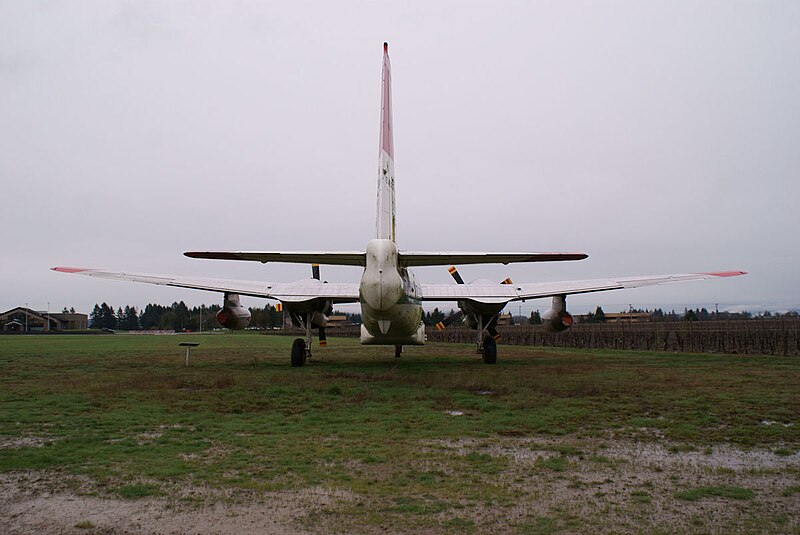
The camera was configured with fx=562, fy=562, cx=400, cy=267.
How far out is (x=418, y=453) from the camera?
7062 mm

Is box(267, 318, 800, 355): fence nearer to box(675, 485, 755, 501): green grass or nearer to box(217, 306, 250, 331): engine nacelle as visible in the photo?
box(217, 306, 250, 331): engine nacelle

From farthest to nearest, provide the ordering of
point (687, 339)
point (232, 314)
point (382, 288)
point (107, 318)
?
1. point (107, 318)
2. point (687, 339)
3. point (232, 314)
4. point (382, 288)

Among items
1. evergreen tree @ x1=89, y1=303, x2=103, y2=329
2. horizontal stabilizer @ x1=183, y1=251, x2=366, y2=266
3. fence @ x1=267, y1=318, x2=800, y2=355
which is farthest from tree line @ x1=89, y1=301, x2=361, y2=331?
Result: horizontal stabilizer @ x1=183, y1=251, x2=366, y2=266

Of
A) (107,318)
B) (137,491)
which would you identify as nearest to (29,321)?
(107,318)

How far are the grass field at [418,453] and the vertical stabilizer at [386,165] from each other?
4304 millimetres

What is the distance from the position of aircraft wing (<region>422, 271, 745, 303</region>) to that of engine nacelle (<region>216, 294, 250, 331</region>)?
7.02m

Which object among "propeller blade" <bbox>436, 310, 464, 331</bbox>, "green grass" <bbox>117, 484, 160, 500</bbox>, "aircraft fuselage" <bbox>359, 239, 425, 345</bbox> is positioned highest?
"aircraft fuselage" <bbox>359, 239, 425, 345</bbox>

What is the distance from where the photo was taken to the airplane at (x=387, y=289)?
12.9m

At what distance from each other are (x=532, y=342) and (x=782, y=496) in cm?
3818

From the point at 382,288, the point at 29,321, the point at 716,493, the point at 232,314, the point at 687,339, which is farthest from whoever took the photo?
the point at 29,321

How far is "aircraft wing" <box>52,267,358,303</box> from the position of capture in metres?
18.7

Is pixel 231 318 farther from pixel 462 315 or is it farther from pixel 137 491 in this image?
pixel 137 491

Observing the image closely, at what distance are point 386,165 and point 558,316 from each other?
364 inches

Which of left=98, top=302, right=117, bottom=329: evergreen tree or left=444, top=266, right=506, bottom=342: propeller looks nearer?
left=444, top=266, right=506, bottom=342: propeller
